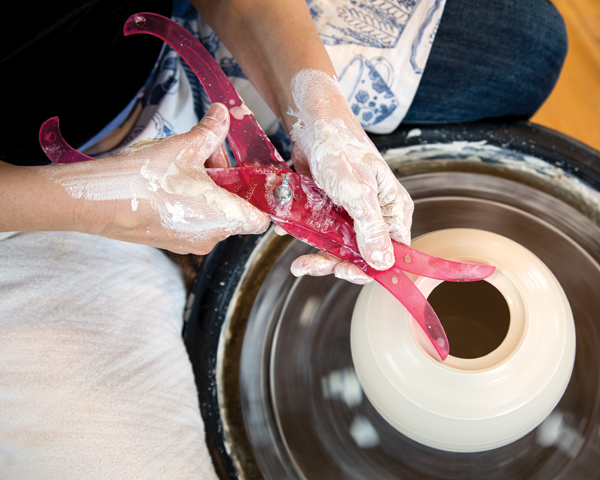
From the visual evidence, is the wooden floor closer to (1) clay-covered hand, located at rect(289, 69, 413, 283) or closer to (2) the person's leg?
(2) the person's leg

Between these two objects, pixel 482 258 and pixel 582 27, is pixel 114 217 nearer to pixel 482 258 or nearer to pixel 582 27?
pixel 482 258

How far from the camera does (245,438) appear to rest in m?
0.87

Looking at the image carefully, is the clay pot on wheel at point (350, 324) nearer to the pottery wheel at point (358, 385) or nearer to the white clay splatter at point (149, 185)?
the pottery wheel at point (358, 385)

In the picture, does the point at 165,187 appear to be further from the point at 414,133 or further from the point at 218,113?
the point at 414,133

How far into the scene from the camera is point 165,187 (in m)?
0.64

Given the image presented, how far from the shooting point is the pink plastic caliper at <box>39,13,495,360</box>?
2.08 feet

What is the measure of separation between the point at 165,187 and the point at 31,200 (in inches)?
8.0

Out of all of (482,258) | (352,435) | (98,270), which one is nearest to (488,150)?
(482,258)

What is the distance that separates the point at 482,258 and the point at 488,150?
363mm

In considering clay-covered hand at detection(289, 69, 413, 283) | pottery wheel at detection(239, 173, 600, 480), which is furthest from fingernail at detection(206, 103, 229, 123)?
pottery wheel at detection(239, 173, 600, 480)

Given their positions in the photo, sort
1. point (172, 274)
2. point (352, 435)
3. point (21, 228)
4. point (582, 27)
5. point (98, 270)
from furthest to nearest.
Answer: point (582, 27) → point (172, 274) → point (98, 270) → point (352, 435) → point (21, 228)

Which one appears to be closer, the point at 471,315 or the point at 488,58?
the point at 471,315

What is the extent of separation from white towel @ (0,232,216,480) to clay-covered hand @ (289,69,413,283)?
Answer: 1.35 feet

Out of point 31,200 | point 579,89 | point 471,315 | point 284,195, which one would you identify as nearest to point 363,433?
point 471,315
